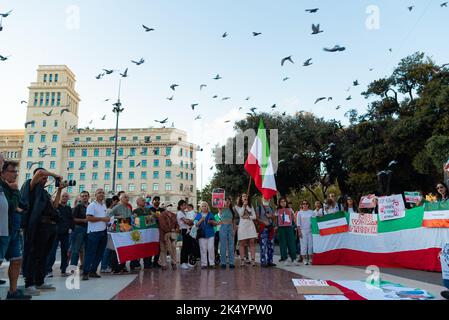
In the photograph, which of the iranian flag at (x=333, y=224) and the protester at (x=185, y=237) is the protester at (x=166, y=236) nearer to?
the protester at (x=185, y=237)

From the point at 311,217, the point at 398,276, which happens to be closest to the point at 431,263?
the point at 398,276

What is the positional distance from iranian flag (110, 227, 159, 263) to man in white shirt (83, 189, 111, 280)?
0.39 m

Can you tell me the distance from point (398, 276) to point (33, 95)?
323 feet

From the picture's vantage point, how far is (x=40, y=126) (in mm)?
93312

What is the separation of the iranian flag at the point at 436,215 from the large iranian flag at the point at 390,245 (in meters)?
0.10

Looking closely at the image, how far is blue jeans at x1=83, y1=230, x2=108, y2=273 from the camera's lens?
7.75 metres

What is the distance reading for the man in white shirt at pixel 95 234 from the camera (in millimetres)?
7805

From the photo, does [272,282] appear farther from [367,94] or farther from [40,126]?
[40,126]

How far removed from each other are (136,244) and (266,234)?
11.1 feet

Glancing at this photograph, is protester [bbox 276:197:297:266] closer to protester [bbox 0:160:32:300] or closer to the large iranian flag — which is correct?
the large iranian flag

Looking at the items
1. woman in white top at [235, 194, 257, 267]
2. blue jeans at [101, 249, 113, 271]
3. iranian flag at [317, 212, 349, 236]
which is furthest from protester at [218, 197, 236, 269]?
blue jeans at [101, 249, 113, 271]

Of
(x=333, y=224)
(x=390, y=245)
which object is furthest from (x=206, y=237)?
(x=390, y=245)

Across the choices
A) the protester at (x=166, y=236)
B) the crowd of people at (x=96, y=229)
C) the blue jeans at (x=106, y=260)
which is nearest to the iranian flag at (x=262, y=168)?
the crowd of people at (x=96, y=229)

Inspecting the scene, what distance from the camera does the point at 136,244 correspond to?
9008 mm
